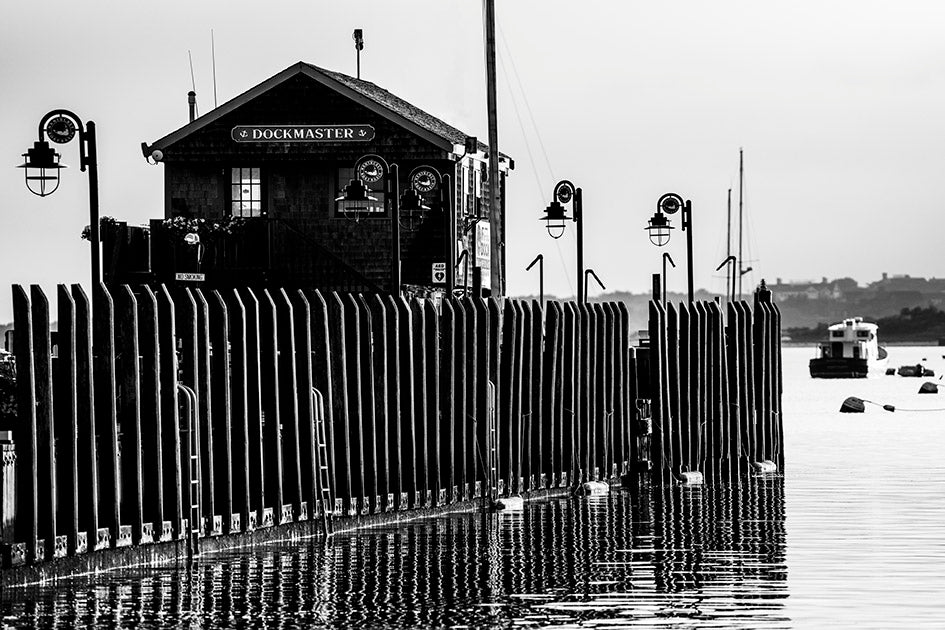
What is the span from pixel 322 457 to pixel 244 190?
26.8 meters

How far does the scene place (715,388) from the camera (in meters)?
32.7

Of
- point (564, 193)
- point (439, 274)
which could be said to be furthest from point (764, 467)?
point (439, 274)

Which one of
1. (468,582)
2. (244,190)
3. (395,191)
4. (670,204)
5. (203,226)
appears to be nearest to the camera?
(468,582)

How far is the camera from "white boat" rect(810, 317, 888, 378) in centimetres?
14812

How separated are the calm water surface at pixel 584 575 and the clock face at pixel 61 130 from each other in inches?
283

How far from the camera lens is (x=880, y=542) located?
23156mm

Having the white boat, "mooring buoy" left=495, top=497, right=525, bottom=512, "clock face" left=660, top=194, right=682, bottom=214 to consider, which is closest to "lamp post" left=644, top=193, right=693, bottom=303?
"clock face" left=660, top=194, right=682, bottom=214

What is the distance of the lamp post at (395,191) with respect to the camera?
1252 inches

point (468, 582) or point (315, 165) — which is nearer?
point (468, 582)

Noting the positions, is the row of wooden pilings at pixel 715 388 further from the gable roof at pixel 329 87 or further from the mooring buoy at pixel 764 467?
the gable roof at pixel 329 87

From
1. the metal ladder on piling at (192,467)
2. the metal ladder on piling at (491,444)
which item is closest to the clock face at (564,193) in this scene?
the metal ladder on piling at (491,444)

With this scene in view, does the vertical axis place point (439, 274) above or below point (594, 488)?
above

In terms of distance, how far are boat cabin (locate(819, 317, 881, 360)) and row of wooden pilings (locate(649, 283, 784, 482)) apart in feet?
372

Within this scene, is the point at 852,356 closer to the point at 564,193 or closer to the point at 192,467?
the point at 564,193
